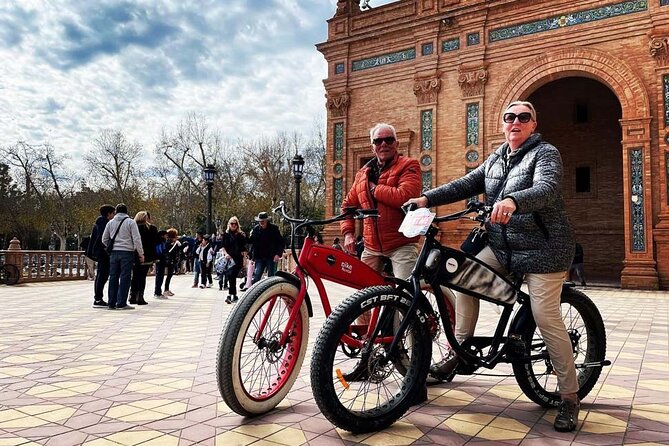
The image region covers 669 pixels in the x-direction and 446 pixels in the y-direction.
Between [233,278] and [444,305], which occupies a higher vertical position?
[444,305]

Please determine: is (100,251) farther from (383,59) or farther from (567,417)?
(383,59)

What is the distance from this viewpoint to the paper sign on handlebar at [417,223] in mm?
2799

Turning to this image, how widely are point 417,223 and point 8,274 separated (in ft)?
50.0

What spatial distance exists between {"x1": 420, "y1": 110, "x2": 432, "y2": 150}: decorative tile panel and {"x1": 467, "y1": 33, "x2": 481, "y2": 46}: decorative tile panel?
8.68 feet

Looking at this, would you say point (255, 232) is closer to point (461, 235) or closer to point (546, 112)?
point (461, 235)

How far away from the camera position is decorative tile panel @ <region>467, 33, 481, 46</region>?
686 inches

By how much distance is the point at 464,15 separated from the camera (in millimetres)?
17625

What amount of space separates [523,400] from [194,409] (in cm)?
211

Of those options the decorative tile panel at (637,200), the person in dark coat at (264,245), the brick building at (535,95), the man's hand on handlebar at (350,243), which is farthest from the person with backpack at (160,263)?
the decorative tile panel at (637,200)

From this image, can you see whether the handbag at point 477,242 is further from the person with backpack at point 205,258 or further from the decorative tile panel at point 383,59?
the decorative tile panel at point 383,59

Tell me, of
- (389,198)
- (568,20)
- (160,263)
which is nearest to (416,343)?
(389,198)

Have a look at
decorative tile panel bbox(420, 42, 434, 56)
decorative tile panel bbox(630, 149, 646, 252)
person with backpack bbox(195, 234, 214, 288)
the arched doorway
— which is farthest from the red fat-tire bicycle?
the arched doorway

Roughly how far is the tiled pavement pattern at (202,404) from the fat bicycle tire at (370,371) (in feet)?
0.38

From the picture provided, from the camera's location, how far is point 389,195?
11.6ft
